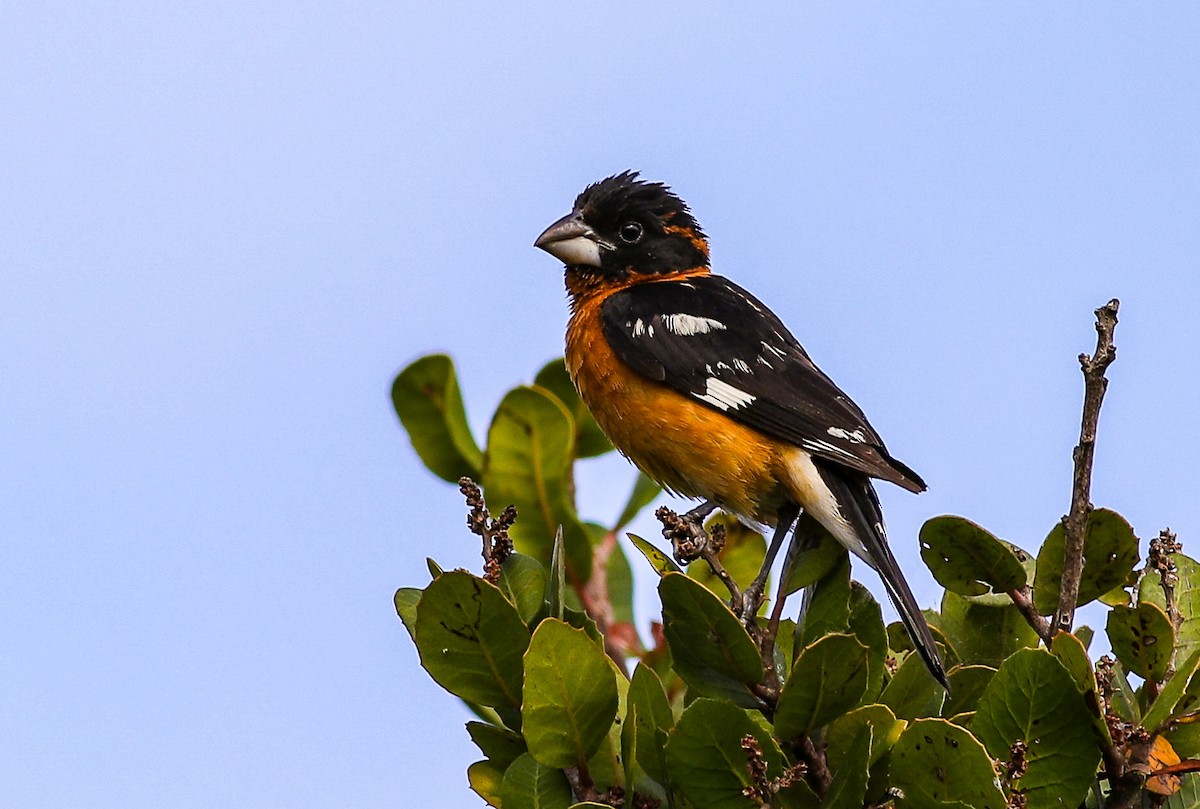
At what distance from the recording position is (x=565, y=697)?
263 cm

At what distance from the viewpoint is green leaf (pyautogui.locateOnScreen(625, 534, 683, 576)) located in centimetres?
334

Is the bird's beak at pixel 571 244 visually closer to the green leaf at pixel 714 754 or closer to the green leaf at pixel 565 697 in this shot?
the green leaf at pixel 565 697

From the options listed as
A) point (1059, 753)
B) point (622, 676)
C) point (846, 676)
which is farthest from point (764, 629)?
point (1059, 753)

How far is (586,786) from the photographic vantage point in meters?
2.72

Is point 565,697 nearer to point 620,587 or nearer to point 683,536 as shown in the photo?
point 683,536

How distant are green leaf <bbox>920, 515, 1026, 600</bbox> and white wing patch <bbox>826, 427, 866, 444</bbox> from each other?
3.65ft

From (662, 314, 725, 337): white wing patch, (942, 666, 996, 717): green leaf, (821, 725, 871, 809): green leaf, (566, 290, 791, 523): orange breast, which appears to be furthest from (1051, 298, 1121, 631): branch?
(662, 314, 725, 337): white wing patch

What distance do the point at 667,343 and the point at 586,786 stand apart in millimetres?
2132

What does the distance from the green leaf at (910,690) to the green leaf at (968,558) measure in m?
0.29

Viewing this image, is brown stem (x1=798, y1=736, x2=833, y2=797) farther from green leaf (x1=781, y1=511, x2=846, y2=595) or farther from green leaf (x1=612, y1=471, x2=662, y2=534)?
green leaf (x1=612, y1=471, x2=662, y2=534)

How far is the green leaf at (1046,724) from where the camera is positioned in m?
2.58

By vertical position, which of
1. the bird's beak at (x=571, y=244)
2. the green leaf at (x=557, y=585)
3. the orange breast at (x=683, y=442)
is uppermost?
the bird's beak at (x=571, y=244)

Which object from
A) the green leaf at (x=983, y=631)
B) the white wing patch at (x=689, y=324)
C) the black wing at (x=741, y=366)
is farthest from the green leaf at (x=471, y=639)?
the white wing patch at (x=689, y=324)

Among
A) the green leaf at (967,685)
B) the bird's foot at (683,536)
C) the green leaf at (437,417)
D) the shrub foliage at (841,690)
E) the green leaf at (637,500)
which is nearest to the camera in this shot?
the shrub foliage at (841,690)
